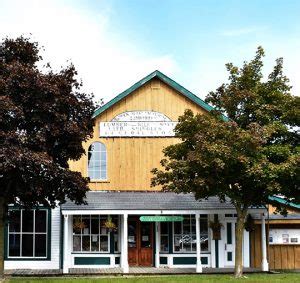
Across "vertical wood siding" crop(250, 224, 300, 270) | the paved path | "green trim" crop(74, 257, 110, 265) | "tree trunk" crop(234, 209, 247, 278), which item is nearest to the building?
"green trim" crop(74, 257, 110, 265)

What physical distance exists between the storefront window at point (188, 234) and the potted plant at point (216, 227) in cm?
74

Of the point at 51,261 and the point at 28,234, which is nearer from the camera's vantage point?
the point at 51,261

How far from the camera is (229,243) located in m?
27.9

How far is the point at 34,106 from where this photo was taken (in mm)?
19688

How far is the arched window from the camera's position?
28.7m

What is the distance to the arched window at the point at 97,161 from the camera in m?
28.7

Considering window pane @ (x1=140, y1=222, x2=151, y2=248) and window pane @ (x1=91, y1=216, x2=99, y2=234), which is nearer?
window pane @ (x1=91, y1=216, x2=99, y2=234)

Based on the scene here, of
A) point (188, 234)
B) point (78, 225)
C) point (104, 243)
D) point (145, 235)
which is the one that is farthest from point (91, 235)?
point (188, 234)

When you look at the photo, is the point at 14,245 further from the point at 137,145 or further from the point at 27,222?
the point at 137,145

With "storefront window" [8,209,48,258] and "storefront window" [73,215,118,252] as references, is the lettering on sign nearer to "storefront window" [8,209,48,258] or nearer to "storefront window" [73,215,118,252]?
"storefront window" [73,215,118,252]

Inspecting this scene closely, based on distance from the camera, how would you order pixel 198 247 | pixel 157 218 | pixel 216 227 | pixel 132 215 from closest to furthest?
pixel 198 247 < pixel 157 218 < pixel 216 227 < pixel 132 215

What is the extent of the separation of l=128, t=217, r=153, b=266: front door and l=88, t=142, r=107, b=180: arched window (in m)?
2.52

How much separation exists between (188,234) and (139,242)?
226cm

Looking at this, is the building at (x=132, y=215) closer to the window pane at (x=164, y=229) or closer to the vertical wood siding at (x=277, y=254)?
the window pane at (x=164, y=229)
